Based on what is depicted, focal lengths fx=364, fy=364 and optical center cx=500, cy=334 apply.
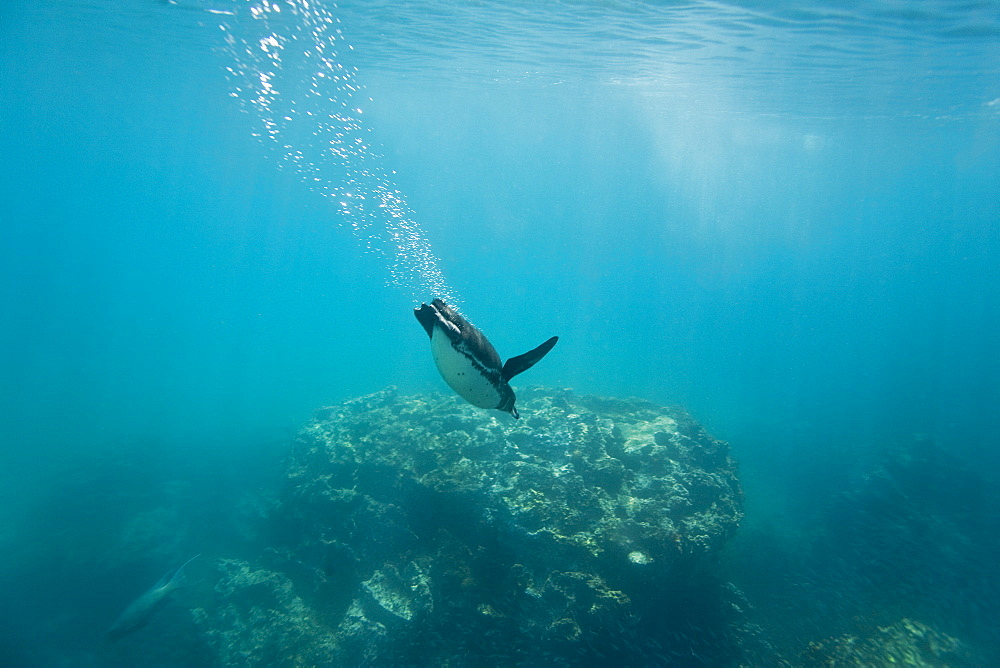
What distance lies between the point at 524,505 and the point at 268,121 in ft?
174

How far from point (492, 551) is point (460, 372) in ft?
22.1

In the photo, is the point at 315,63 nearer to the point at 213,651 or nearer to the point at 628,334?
the point at 213,651

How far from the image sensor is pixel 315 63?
2422 centimetres

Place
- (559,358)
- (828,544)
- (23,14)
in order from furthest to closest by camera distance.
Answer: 1. (559,358)
2. (23,14)
3. (828,544)

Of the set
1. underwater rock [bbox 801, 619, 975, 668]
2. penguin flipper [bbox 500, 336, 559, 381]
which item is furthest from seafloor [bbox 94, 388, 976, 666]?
penguin flipper [bbox 500, 336, 559, 381]

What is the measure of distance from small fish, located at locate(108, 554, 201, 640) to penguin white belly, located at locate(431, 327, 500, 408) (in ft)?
34.5

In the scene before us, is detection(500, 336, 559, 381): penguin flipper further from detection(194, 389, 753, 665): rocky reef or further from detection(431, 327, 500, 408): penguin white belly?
detection(194, 389, 753, 665): rocky reef

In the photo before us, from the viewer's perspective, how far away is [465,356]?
203cm

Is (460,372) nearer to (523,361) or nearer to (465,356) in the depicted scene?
(465,356)

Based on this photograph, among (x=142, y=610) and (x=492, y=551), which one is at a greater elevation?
(x=492, y=551)

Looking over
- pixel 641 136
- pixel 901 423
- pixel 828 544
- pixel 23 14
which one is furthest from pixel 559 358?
pixel 23 14

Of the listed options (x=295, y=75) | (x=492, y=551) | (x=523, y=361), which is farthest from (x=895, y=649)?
(x=295, y=75)

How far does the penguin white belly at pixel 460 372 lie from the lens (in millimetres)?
2008

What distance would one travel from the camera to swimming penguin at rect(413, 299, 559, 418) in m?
2.00
